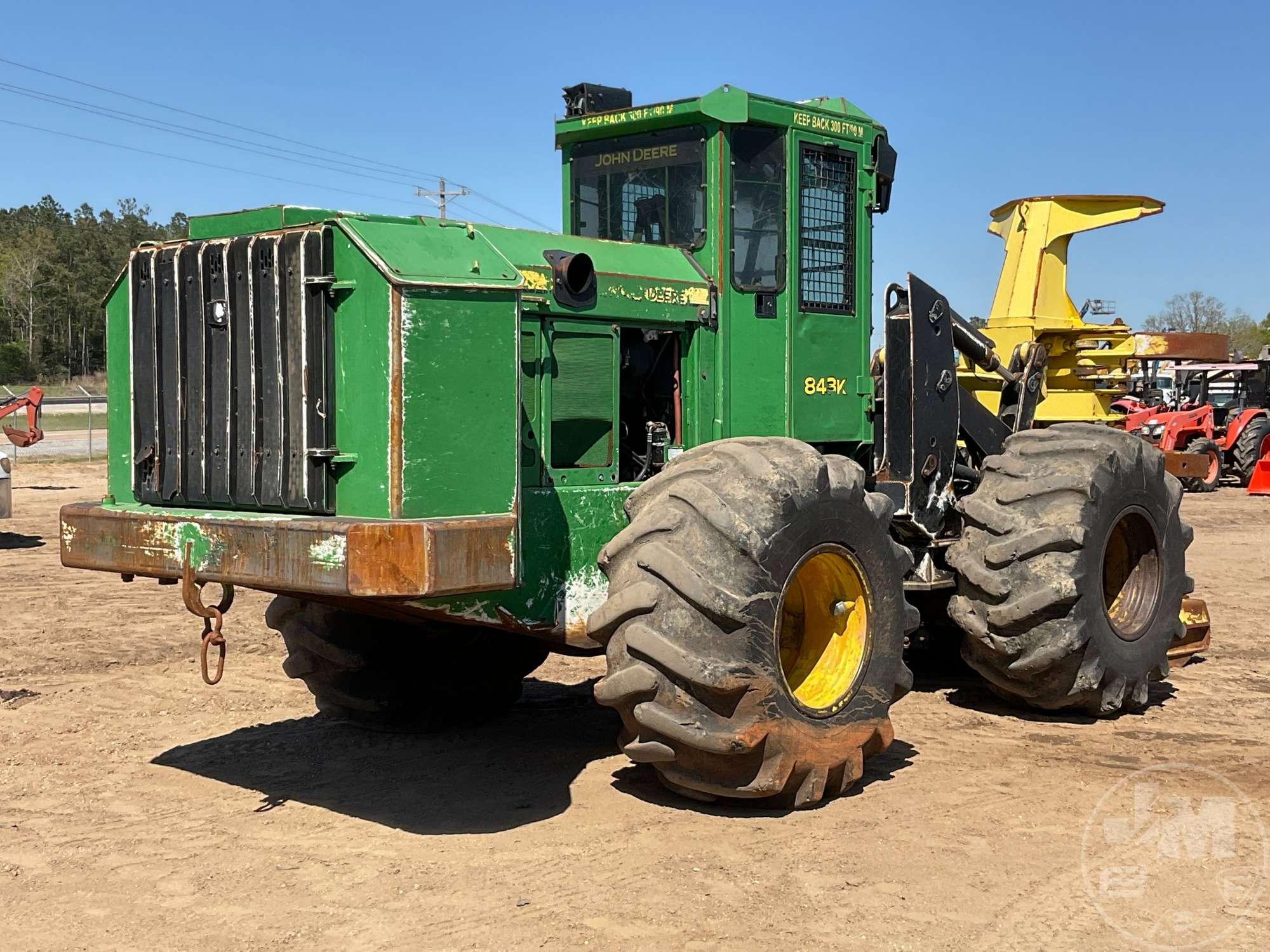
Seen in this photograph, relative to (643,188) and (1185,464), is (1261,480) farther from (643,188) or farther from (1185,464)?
(643,188)

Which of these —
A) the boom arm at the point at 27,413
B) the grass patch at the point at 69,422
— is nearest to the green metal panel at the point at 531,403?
the boom arm at the point at 27,413

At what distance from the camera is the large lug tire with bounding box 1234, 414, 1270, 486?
2497 cm

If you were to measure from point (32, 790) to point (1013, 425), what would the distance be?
6.17 m

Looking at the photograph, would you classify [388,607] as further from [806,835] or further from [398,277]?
[806,835]

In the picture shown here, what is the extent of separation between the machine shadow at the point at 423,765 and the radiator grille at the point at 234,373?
1.46 meters

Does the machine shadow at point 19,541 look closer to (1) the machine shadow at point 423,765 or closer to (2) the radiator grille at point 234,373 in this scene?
(1) the machine shadow at point 423,765

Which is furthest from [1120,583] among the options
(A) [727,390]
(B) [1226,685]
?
(A) [727,390]

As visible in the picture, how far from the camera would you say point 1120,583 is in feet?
26.5

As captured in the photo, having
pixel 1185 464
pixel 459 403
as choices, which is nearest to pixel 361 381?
pixel 459 403

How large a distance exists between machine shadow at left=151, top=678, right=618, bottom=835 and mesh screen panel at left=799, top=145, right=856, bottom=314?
8.64 feet

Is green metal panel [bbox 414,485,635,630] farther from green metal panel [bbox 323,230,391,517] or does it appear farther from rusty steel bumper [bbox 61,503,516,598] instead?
green metal panel [bbox 323,230,391,517]

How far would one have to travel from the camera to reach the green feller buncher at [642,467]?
5.26m

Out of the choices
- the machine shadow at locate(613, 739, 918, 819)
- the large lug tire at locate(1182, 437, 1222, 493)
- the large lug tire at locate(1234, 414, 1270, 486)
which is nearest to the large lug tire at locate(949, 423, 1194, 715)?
the machine shadow at locate(613, 739, 918, 819)

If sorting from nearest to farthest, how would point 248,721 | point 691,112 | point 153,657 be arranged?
point 691,112
point 248,721
point 153,657
